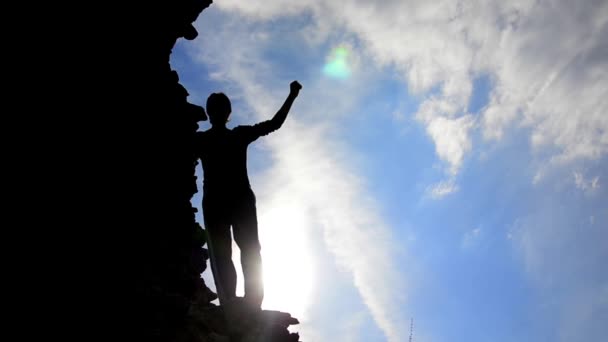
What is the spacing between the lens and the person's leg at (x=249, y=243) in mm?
6296

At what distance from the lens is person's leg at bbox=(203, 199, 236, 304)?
623 cm

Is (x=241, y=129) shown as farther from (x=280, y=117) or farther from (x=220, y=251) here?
(x=220, y=251)

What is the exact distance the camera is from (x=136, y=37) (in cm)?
1023

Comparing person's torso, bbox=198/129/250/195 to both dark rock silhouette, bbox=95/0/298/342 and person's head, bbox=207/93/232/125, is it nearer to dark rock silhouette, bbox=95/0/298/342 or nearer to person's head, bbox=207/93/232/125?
person's head, bbox=207/93/232/125

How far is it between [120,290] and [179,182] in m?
6.39

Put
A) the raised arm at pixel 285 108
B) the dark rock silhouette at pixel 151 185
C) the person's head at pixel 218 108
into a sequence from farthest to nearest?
the raised arm at pixel 285 108, the person's head at pixel 218 108, the dark rock silhouette at pixel 151 185

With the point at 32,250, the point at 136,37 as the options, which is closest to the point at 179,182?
the point at 136,37

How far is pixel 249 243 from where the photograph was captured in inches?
254

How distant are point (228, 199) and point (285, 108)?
1.87 metres

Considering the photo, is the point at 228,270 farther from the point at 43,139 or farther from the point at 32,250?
the point at 43,139

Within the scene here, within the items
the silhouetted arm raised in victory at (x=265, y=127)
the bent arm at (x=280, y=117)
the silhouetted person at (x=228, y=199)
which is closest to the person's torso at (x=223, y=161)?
the silhouetted person at (x=228, y=199)

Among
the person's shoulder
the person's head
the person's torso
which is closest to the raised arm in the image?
the person's shoulder

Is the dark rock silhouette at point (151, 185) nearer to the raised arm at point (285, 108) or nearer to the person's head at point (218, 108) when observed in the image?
the person's head at point (218, 108)

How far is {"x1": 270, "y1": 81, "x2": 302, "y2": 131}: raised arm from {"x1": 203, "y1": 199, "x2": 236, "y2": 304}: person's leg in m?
1.74
